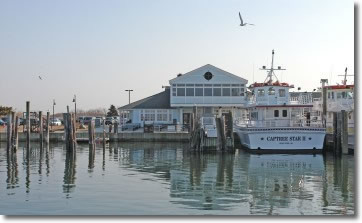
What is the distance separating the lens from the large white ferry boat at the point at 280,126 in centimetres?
2794

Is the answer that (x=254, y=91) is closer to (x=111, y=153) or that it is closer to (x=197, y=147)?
(x=197, y=147)

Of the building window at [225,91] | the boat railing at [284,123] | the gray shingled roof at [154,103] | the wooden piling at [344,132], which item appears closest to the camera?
the wooden piling at [344,132]

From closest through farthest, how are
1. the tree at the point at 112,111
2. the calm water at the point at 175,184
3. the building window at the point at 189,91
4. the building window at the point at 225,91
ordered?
1. the calm water at the point at 175,184
2. the building window at the point at 225,91
3. the building window at the point at 189,91
4. the tree at the point at 112,111

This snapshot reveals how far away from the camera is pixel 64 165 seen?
23109 mm

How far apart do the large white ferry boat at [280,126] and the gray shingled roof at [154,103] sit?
14.7 meters

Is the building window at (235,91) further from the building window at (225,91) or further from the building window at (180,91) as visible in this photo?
the building window at (180,91)

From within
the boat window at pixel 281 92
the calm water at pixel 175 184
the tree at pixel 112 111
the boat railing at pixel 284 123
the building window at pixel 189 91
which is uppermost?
the building window at pixel 189 91

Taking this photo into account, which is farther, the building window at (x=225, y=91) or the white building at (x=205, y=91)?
the building window at (x=225, y=91)

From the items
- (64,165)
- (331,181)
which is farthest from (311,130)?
(64,165)

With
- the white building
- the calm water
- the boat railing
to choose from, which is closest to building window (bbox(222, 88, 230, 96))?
the white building

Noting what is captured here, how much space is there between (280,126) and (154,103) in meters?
19.4

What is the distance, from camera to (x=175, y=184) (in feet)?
56.7

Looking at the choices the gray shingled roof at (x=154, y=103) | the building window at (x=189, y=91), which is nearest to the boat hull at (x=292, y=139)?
the building window at (x=189, y=91)

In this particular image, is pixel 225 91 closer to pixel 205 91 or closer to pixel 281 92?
pixel 205 91
